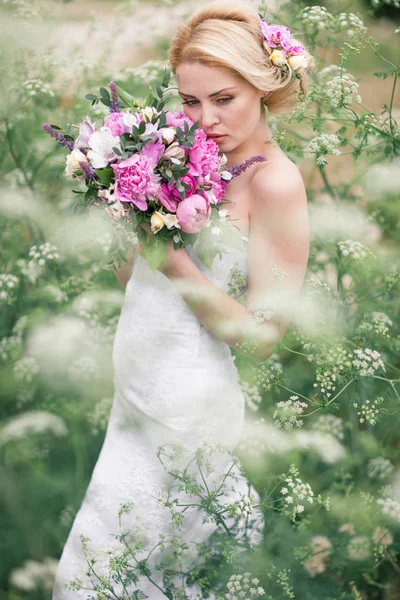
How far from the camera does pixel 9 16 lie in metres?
2.97

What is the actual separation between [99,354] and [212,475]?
694 mm

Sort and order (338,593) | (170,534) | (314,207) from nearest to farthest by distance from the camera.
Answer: (170,534) → (338,593) → (314,207)

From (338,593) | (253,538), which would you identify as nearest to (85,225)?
(253,538)

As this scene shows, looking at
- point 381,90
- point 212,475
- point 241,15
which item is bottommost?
point 381,90

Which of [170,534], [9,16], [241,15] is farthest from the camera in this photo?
[9,16]

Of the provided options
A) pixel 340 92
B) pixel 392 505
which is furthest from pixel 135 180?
pixel 392 505

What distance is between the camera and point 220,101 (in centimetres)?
174

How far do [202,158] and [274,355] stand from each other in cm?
111

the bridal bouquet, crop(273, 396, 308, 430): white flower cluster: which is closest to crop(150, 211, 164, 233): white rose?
the bridal bouquet

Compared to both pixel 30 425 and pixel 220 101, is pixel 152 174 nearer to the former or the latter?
pixel 220 101

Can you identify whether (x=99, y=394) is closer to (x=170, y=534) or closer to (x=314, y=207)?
(x=170, y=534)

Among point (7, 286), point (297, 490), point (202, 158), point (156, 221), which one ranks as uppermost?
point (202, 158)

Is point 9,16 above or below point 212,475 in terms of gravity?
above

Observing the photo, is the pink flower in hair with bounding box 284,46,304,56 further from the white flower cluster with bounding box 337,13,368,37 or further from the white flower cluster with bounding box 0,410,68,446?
the white flower cluster with bounding box 0,410,68,446
